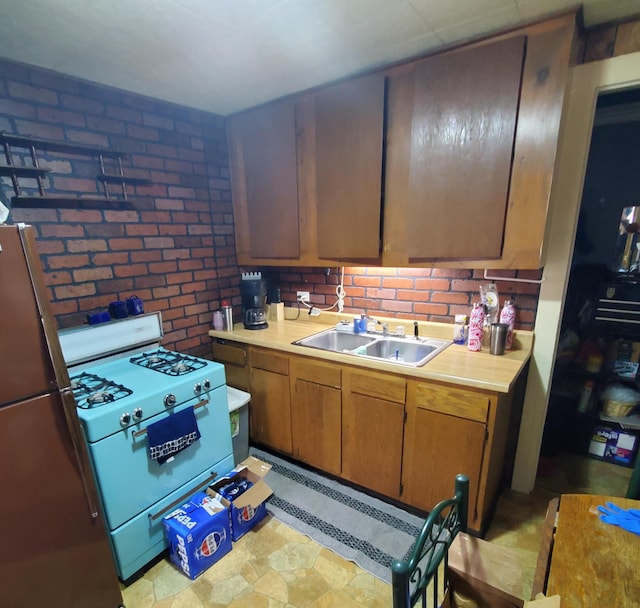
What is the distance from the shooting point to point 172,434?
5.17 feet

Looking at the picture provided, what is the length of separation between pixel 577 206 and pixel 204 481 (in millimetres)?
2428

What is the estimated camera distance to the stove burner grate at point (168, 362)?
5.84 ft

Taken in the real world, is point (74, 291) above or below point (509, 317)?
above

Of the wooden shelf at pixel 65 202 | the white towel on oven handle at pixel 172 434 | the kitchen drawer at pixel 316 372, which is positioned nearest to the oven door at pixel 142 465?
the white towel on oven handle at pixel 172 434

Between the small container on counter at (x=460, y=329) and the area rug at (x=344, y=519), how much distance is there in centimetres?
103

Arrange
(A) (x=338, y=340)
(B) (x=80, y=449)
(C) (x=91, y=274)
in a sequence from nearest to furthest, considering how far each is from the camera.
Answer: (B) (x=80, y=449) < (C) (x=91, y=274) < (A) (x=338, y=340)

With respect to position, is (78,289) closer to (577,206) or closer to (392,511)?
(392,511)

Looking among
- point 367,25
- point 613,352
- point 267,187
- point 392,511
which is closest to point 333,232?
point 267,187

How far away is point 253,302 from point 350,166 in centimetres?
117

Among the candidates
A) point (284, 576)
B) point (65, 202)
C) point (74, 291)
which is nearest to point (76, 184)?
point (65, 202)

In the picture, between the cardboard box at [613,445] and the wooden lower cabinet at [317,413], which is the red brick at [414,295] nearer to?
the wooden lower cabinet at [317,413]

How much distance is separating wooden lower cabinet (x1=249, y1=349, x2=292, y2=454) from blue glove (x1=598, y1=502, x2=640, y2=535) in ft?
5.19

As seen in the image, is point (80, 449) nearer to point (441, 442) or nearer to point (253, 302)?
point (253, 302)

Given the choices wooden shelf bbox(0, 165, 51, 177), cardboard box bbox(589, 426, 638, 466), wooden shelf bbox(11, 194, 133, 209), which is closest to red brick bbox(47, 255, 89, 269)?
wooden shelf bbox(11, 194, 133, 209)
